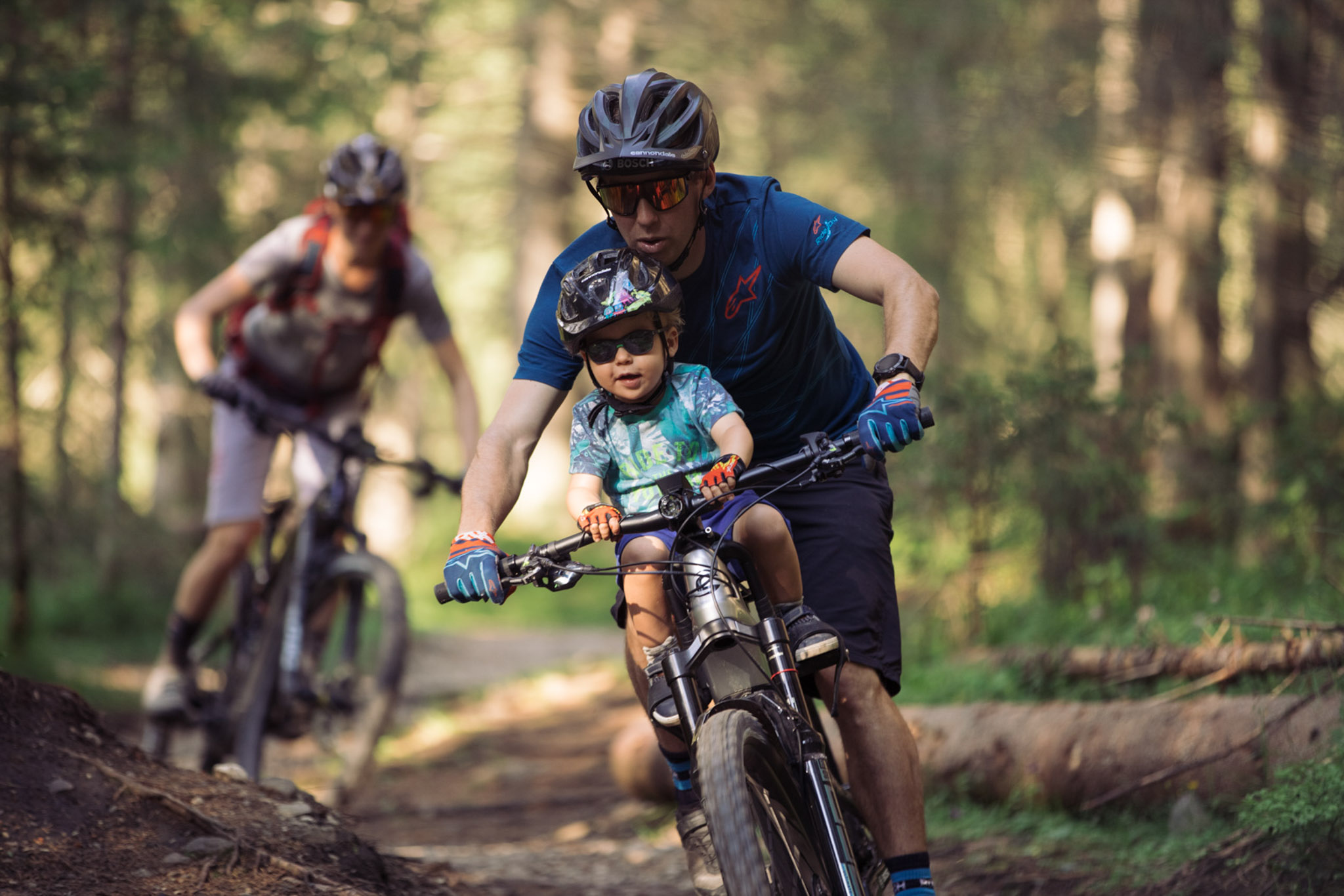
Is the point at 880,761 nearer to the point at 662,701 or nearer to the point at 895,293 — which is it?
the point at 662,701

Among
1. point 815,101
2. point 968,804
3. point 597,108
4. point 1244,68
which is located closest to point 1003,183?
point 815,101

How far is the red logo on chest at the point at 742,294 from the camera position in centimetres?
364

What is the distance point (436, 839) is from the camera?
20.6 ft

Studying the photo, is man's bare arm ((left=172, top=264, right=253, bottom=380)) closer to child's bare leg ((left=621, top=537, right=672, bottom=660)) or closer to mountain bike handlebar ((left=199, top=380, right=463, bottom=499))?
mountain bike handlebar ((left=199, top=380, right=463, bottom=499))

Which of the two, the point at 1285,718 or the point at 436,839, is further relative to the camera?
the point at 436,839

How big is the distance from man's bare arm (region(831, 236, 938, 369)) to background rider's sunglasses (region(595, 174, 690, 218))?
48 centimetres

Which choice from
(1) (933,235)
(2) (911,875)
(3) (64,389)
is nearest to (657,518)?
(2) (911,875)

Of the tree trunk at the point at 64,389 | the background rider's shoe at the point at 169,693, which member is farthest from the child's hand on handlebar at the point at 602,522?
the tree trunk at the point at 64,389

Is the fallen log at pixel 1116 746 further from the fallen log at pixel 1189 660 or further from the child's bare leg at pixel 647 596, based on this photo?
the child's bare leg at pixel 647 596

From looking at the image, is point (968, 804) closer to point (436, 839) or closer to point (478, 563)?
point (436, 839)

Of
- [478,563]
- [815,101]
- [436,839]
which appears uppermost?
[815,101]

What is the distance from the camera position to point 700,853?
324cm

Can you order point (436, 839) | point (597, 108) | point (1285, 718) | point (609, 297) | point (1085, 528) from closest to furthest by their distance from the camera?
point (609, 297)
point (597, 108)
point (1285, 718)
point (436, 839)
point (1085, 528)

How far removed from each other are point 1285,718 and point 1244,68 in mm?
7167
